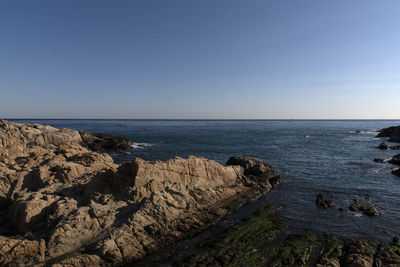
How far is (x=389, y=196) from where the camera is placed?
22422mm

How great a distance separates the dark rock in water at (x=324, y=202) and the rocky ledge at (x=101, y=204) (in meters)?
5.10

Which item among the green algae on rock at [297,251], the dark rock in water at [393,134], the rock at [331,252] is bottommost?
the green algae on rock at [297,251]

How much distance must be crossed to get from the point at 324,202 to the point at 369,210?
3323mm

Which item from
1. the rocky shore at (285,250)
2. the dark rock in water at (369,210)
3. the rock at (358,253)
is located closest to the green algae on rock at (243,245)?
the rocky shore at (285,250)

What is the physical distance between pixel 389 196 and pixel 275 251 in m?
17.6

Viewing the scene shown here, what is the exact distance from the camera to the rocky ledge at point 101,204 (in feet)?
39.3

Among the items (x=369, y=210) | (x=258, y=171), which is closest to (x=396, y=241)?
(x=369, y=210)

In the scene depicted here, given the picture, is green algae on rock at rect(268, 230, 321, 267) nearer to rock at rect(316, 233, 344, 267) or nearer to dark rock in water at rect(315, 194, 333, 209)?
rock at rect(316, 233, 344, 267)

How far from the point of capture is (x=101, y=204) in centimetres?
1518

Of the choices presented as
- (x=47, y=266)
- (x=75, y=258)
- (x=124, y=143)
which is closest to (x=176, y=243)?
(x=75, y=258)

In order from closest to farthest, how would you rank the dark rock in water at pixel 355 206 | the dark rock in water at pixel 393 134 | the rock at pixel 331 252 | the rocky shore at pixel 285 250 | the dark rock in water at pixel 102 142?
the rock at pixel 331 252, the rocky shore at pixel 285 250, the dark rock in water at pixel 355 206, the dark rock in water at pixel 102 142, the dark rock in water at pixel 393 134

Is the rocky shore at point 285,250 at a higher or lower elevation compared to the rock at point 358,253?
lower

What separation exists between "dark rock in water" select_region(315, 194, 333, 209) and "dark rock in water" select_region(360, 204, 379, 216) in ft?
7.87

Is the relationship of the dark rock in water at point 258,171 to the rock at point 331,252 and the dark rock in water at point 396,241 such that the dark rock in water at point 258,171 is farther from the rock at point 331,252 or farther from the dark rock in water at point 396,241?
the dark rock in water at point 396,241
